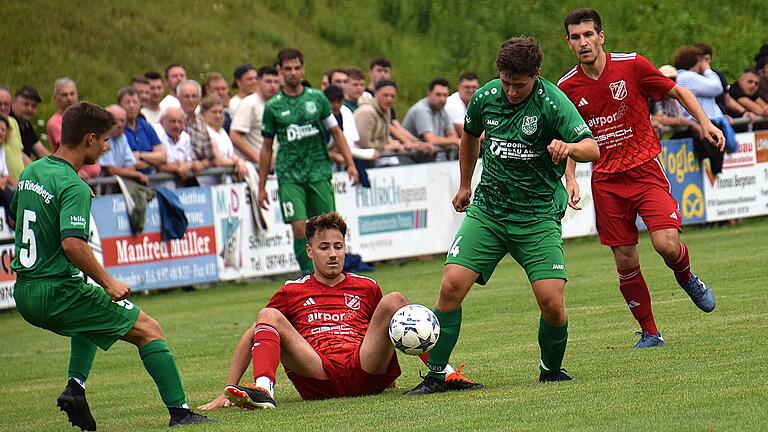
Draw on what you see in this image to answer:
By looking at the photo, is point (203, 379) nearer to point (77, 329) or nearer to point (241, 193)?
point (77, 329)

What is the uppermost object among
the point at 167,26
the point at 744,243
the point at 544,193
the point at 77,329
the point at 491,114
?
the point at 167,26

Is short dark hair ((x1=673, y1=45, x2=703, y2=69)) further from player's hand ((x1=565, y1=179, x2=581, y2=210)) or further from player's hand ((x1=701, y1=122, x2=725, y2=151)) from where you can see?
player's hand ((x1=565, y1=179, x2=581, y2=210))

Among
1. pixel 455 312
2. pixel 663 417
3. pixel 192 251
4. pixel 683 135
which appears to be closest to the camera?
pixel 663 417

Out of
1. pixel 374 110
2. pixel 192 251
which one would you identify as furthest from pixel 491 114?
pixel 374 110

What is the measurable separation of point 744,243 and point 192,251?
7.17 m

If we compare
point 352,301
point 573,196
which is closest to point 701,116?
point 573,196

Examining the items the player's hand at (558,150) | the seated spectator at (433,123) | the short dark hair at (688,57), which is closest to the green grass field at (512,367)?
the player's hand at (558,150)

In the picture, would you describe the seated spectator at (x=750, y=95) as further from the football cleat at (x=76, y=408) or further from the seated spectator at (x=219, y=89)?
the football cleat at (x=76, y=408)

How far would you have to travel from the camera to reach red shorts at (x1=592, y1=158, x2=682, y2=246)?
9.96 metres

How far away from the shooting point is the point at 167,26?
3066 centimetres

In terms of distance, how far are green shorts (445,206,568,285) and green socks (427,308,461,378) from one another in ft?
1.03

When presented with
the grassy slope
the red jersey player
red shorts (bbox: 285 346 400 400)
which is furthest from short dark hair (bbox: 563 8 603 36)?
the grassy slope

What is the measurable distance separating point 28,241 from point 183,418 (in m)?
1.32

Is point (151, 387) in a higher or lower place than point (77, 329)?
lower
